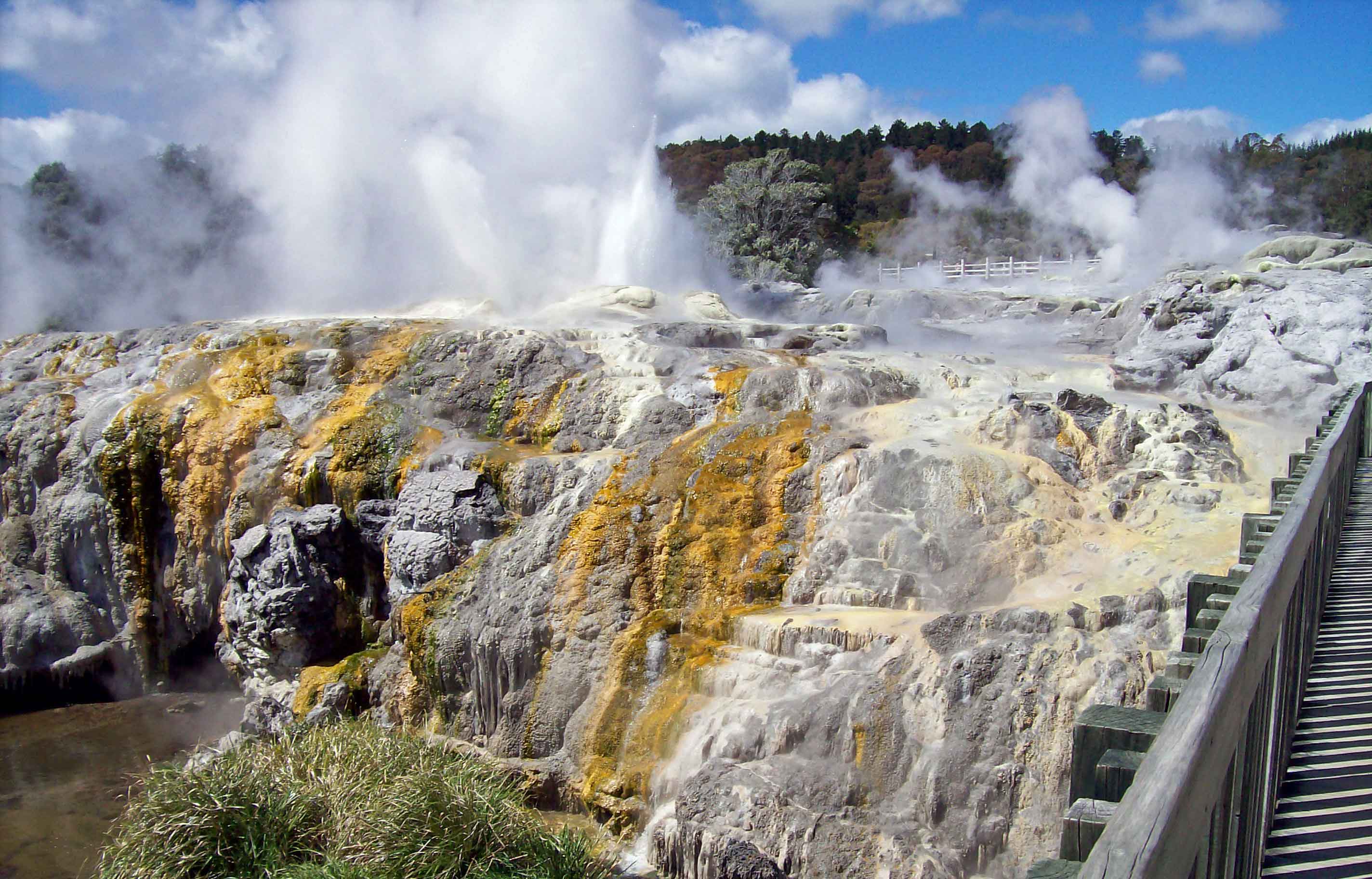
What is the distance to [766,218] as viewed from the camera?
3112 cm

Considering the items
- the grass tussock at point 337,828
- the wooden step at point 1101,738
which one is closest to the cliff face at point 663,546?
the grass tussock at point 337,828

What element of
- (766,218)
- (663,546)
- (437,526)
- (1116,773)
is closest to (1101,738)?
(1116,773)

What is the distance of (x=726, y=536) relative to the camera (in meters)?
10.4

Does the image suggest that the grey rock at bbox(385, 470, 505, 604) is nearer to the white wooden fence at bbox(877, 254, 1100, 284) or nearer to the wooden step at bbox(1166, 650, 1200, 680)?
the wooden step at bbox(1166, 650, 1200, 680)

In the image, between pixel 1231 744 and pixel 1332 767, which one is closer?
pixel 1231 744

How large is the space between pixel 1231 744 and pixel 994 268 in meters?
30.5

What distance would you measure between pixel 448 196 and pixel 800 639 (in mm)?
13884

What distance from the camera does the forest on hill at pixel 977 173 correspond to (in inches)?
1330

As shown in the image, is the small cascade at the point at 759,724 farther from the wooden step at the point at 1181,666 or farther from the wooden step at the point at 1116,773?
the wooden step at the point at 1116,773

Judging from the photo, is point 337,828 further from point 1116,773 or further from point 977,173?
point 977,173

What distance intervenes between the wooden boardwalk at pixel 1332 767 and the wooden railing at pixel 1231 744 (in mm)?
94

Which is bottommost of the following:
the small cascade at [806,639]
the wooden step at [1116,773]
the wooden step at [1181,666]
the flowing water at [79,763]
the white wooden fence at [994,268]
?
the flowing water at [79,763]

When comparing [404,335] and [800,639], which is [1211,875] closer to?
[800,639]

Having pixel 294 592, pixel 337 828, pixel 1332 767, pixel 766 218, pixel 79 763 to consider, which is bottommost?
pixel 79 763
